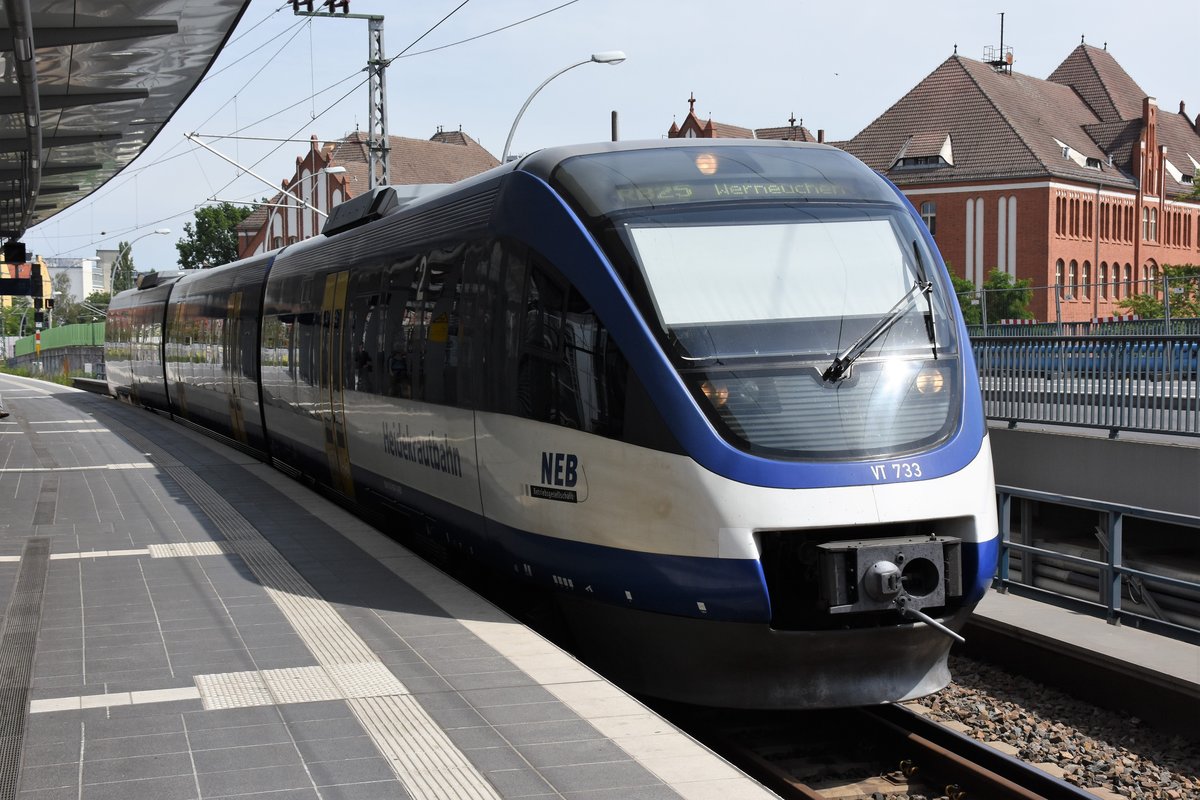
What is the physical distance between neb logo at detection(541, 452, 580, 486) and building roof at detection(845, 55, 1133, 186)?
209ft

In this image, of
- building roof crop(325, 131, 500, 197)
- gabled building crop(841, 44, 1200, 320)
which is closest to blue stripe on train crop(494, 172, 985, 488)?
gabled building crop(841, 44, 1200, 320)

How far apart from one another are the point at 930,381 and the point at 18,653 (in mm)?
5262

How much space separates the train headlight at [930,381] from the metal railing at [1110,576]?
2343mm

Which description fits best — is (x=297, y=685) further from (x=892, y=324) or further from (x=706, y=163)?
(x=706, y=163)

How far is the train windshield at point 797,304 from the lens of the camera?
739 cm

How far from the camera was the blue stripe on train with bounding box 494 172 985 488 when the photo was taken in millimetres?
7172

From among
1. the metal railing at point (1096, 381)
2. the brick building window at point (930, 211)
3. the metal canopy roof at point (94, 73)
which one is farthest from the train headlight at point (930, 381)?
the brick building window at point (930, 211)

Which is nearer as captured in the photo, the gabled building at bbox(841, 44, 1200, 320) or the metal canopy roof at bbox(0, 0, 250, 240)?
the metal canopy roof at bbox(0, 0, 250, 240)

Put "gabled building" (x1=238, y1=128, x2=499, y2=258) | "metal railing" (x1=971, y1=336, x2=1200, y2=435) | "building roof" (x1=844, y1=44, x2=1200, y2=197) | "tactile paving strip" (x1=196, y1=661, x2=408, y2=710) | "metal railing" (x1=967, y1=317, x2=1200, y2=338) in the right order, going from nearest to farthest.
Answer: "tactile paving strip" (x1=196, y1=661, x2=408, y2=710), "metal railing" (x1=971, y1=336, x2=1200, y2=435), "metal railing" (x1=967, y1=317, x2=1200, y2=338), "building roof" (x1=844, y1=44, x2=1200, y2=197), "gabled building" (x1=238, y1=128, x2=499, y2=258)

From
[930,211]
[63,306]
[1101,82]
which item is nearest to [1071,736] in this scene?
[930,211]

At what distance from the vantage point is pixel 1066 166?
238 ft

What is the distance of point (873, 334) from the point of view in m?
7.71

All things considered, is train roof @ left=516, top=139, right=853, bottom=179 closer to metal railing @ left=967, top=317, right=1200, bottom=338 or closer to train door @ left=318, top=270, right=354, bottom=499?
train door @ left=318, top=270, right=354, bottom=499

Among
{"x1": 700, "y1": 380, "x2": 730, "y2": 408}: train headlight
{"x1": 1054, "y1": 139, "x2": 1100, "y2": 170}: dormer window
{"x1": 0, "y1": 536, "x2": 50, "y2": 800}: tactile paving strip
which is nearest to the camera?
{"x1": 0, "y1": 536, "x2": 50, "y2": 800}: tactile paving strip
